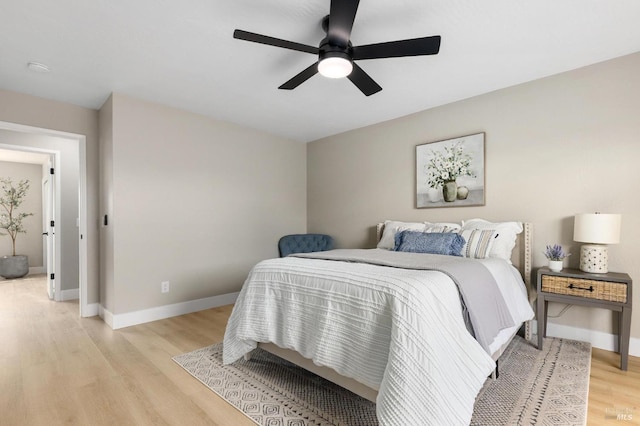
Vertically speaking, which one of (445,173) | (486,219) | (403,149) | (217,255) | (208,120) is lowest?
(217,255)

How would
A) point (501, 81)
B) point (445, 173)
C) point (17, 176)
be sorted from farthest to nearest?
point (17, 176) < point (445, 173) < point (501, 81)

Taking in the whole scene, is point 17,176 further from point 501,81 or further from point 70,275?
point 501,81

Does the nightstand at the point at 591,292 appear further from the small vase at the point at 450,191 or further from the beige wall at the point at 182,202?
the beige wall at the point at 182,202

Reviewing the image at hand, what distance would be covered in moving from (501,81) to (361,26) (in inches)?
65.4

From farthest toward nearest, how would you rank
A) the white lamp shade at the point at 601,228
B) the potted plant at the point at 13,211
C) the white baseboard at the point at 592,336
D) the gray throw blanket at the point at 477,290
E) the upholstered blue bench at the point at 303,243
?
the potted plant at the point at 13,211, the upholstered blue bench at the point at 303,243, the white baseboard at the point at 592,336, the white lamp shade at the point at 601,228, the gray throw blanket at the point at 477,290

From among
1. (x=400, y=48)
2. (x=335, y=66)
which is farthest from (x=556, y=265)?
(x=335, y=66)

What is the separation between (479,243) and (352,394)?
1.77 metres

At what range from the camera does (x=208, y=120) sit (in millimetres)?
3924

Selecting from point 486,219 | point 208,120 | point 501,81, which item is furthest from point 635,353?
point 208,120

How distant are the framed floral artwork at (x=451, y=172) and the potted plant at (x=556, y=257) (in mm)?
797

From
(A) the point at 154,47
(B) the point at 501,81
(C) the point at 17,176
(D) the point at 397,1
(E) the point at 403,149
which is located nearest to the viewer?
(D) the point at 397,1

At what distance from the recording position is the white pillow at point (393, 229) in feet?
11.3

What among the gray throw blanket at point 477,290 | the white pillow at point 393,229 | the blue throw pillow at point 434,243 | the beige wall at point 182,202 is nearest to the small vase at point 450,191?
the white pillow at point 393,229

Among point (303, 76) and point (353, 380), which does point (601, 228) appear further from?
point (303, 76)
